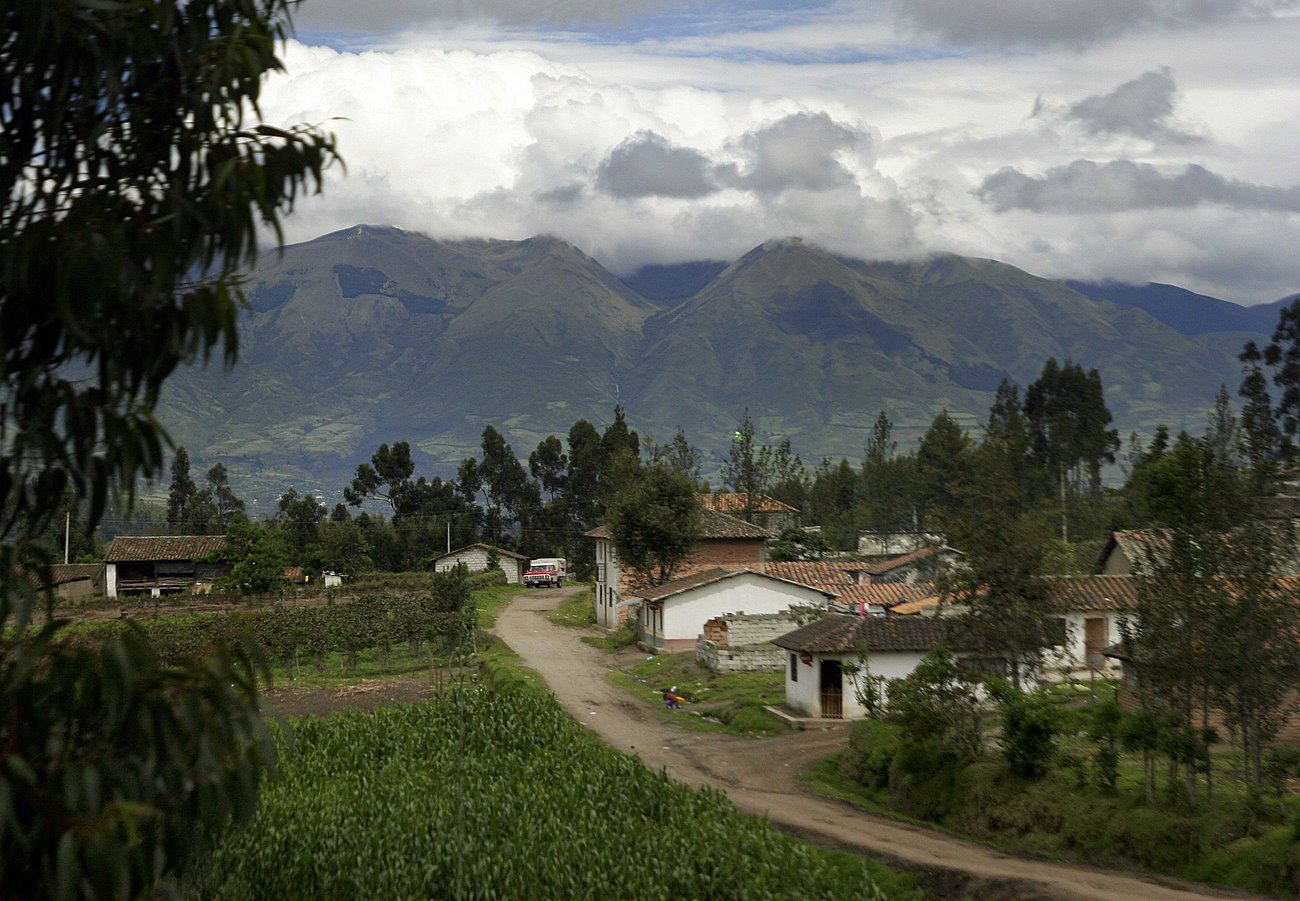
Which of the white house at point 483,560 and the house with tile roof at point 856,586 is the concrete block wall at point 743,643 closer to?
the house with tile roof at point 856,586

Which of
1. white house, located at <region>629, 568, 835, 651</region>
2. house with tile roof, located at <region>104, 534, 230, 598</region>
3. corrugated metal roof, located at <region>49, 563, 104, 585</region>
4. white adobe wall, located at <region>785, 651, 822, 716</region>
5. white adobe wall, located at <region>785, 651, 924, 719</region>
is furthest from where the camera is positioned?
house with tile roof, located at <region>104, 534, 230, 598</region>

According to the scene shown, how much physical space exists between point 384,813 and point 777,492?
97541mm

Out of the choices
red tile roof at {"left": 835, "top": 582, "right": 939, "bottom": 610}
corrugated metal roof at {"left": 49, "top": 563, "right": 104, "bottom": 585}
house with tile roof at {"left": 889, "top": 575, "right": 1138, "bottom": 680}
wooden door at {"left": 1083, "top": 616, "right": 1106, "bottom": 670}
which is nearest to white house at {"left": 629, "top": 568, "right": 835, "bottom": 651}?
red tile roof at {"left": 835, "top": 582, "right": 939, "bottom": 610}

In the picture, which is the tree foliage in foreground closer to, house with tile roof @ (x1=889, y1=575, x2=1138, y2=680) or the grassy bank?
the grassy bank

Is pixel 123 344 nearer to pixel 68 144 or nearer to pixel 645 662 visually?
pixel 68 144

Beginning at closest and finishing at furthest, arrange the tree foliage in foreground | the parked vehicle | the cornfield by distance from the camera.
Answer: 1. the tree foliage in foreground
2. the cornfield
3. the parked vehicle

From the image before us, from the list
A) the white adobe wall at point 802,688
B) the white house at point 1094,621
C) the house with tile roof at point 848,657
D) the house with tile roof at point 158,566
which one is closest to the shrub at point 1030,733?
the house with tile roof at point 848,657

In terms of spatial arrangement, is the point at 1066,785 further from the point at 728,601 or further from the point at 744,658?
the point at 728,601

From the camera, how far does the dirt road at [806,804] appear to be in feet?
59.0

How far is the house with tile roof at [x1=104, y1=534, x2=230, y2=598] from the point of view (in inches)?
3489

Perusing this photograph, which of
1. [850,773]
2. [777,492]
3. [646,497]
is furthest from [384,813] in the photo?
[777,492]

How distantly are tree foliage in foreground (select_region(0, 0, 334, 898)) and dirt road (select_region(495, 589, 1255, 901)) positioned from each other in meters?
15.6

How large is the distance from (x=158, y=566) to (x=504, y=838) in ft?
264

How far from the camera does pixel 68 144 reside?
5285 mm
